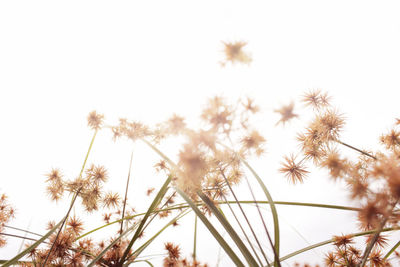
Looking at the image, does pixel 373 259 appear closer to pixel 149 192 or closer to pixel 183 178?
pixel 183 178

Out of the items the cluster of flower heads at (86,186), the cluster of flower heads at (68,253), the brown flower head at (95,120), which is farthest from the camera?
the brown flower head at (95,120)

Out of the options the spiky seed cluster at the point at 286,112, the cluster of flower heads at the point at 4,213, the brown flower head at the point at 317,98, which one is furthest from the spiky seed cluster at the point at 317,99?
the cluster of flower heads at the point at 4,213

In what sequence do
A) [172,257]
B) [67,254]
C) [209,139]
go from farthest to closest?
[172,257], [67,254], [209,139]

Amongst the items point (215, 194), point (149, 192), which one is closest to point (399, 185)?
point (215, 194)

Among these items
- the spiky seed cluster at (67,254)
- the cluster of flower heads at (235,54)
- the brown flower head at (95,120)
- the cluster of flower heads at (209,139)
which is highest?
the brown flower head at (95,120)

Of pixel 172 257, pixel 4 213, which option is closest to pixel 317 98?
pixel 172 257

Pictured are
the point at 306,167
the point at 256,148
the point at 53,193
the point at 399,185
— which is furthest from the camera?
the point at 53,193

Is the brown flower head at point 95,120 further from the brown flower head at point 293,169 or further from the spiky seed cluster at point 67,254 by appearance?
the brown flower head at point 293,169

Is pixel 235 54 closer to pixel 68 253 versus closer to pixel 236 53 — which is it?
pixel 236 53
